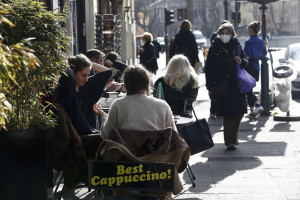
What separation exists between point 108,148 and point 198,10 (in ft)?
366

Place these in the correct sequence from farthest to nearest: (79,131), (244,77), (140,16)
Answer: (140,16) < (244,77) < (79,131)

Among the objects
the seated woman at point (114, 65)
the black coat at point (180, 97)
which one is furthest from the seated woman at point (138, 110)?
the seated woman at point (114, 65)

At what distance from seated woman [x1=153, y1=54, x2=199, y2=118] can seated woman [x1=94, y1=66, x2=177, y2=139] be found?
320 centimetres

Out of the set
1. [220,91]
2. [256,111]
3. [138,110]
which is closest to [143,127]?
[138,110]

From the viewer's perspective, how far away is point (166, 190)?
532 cm

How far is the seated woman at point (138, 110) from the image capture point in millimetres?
5973

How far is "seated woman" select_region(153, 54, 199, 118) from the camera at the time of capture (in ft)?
30.6

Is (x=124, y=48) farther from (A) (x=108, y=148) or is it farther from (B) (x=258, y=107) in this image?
(A) (x=108, y=148)

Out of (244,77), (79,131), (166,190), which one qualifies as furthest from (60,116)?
(244,77)

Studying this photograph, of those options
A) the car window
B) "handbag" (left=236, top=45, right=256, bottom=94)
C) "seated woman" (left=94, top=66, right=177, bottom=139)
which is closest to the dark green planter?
"seated woman" (left=94, top=66, right=177, bottom=139)

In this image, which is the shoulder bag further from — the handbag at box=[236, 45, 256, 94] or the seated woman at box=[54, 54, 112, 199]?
the seated woman at box=[54, 54, 112, 199]

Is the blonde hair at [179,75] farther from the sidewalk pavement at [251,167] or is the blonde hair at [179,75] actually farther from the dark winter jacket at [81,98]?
the dark winter jacket at [81,98]

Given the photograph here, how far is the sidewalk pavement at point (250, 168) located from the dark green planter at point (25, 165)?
5.65ft

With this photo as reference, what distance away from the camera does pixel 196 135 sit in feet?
25.1
